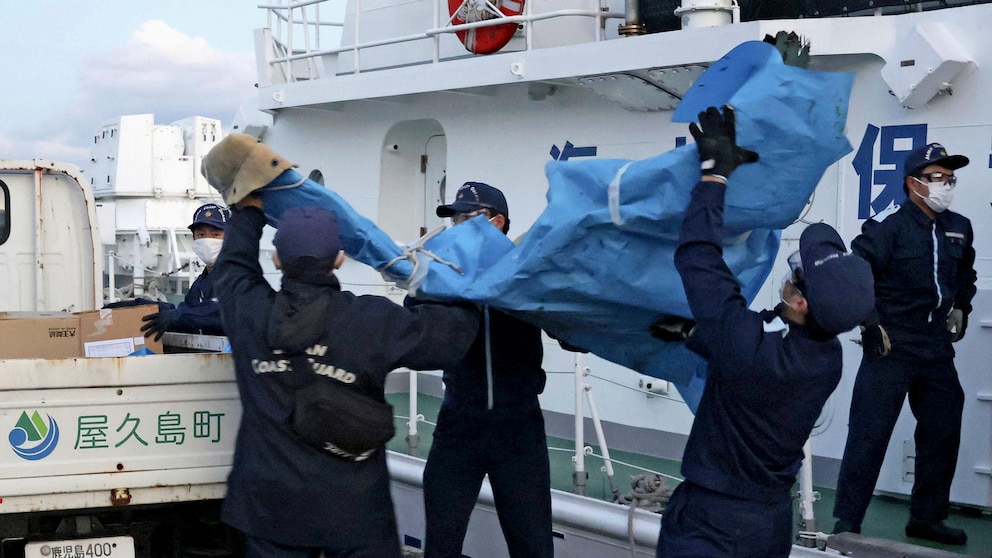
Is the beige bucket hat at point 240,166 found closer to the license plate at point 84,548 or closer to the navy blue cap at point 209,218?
the license plate at point 84,548

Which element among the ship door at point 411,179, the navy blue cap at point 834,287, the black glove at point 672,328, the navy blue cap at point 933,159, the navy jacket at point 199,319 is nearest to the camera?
the navy blue cap at point 834,287

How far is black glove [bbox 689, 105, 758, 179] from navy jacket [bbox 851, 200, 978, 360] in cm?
192

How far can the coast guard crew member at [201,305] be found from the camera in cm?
468

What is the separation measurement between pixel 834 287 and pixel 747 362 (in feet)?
1.02

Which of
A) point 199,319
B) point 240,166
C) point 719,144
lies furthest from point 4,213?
point 719,144

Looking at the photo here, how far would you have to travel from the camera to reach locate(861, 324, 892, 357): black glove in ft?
14.7

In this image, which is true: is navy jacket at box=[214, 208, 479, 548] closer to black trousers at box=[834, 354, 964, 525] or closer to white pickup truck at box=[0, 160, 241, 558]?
white pickup truck at box=[0, 160, 241, 558]

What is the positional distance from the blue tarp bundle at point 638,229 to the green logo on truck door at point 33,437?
1134mm

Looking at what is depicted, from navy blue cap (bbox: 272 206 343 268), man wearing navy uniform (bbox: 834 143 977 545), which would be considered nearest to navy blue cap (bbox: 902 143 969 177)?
man wearing navy uniform (bbox: 834 143 977 545)

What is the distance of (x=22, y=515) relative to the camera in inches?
150

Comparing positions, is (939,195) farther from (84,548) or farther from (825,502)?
(84,548)

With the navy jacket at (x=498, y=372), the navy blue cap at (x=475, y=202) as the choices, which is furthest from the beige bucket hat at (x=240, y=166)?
the navy jacket at (x=498, y=372)

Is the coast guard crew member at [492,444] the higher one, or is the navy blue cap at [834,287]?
the navy blue cap at [834,287]

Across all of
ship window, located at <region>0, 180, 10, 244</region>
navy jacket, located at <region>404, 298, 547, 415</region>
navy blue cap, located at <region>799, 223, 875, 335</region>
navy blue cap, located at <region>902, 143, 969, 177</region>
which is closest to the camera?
navy blue cap, located at <region>799, 223, 875, 335</region>
